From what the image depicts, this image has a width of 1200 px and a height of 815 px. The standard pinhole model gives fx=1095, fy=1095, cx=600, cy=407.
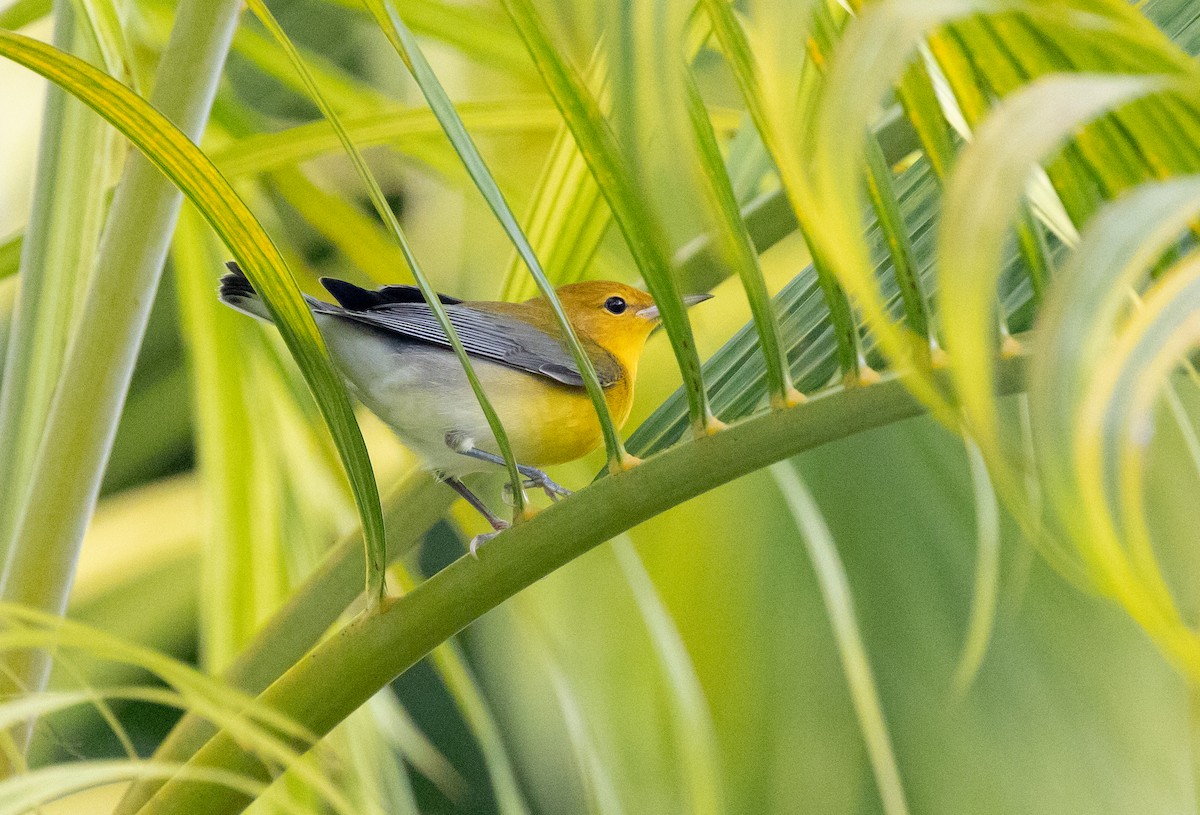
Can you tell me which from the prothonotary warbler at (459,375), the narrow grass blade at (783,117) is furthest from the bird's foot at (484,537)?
the narrow grass blade at (783,117)

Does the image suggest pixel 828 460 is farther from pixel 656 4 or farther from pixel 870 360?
pixel 656 4

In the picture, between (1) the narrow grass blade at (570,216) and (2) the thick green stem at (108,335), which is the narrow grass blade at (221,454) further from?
(1) the narrow grass blade at (570,216)

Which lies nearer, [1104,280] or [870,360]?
[1104,280]

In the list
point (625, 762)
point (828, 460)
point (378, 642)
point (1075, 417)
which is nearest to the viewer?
point (1075, 417)

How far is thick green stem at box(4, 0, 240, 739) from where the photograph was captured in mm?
705

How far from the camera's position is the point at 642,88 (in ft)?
1.20

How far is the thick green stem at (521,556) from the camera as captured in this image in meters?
0.53

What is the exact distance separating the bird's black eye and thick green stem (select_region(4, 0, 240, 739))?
0.65m

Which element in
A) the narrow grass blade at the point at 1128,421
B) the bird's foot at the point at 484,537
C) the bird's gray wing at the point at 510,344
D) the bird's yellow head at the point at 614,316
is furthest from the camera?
the bird's yellow head at the point at 614,316

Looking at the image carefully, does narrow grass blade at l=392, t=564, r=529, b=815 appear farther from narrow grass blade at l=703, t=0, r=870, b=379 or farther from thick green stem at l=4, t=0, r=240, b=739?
narrow grass blade at l=703, t=0, r=870, b=379

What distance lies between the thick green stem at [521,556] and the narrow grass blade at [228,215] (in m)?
0.06

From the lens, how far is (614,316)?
1307 mm

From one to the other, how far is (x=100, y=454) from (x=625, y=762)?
2.45 feet

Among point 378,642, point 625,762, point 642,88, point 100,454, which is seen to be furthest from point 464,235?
point 642,88
